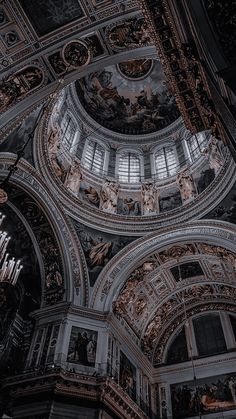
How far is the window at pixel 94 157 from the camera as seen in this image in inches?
760

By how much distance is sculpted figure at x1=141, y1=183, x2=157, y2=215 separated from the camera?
17781 millimetres

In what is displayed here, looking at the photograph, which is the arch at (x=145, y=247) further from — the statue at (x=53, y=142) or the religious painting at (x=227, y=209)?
the statue at (x=53, y=142)

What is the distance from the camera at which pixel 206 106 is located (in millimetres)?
7973

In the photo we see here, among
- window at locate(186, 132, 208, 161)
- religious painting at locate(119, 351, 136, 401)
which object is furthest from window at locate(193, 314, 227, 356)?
window at locate(186, 132, 208, 161)

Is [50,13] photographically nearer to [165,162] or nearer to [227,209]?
[227,209]

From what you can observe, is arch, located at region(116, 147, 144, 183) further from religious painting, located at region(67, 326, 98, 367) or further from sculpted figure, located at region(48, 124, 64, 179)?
religious painting, located at region(67, 326, 98, 367)

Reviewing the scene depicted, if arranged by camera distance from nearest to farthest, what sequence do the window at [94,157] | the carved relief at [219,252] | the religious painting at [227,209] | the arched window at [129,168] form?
1. the religious painting at [227,209]
2. the carved relief at [219,252]
3. the window at [94,157]
4. the arched window at [129,168]

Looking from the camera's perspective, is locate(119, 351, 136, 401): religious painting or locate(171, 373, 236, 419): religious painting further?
locate(171, 373, 236, 419): religious painting

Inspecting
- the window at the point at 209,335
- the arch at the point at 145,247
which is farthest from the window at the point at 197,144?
the window at the point at 209,335


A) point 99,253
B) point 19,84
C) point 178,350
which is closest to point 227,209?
point 99,253

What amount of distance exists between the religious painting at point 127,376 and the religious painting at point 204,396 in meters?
2.60

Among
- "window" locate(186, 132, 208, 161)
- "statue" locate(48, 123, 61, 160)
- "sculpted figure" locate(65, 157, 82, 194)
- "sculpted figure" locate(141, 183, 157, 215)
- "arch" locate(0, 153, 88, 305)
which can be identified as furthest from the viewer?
"window" locate(186, 132, 208, 161)

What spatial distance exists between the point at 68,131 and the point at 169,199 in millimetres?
6354

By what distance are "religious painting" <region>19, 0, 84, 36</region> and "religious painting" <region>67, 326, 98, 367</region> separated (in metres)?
10.2
